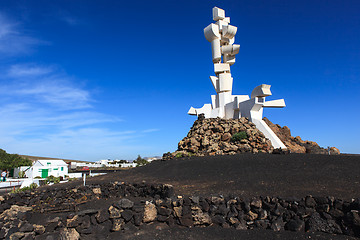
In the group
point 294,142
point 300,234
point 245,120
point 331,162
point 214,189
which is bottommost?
point 300,234

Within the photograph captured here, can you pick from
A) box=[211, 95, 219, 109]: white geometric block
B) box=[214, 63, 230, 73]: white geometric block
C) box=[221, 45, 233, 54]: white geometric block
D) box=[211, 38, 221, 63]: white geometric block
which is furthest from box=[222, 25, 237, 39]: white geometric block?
box=[211, 95, 219, 109]: white geometric block

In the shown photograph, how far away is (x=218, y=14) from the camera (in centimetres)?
2603

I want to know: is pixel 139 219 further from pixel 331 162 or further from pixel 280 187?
pixel 331 162

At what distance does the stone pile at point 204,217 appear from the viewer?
6.45 m

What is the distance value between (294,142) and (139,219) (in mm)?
19412

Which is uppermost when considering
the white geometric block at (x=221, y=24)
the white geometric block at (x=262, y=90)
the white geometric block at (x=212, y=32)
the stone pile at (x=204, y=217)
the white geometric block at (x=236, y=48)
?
the white geometric block at (x=221, y=24)

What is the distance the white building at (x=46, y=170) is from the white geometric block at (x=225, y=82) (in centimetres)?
2471

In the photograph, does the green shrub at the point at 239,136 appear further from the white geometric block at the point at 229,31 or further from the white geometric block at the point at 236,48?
the white geometric block at the point at 229,31

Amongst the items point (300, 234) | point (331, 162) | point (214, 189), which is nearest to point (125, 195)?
point (214, 189)

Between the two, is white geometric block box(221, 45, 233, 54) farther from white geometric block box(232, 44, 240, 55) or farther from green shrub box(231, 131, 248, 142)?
green shrub box(231, 131, 248, 142)

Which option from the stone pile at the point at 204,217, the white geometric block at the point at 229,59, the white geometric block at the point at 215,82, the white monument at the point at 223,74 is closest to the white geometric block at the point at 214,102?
the white monument at the point at 223,74

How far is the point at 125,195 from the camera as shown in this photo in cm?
1298

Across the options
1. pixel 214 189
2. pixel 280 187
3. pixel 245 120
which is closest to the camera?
pixel 280 187

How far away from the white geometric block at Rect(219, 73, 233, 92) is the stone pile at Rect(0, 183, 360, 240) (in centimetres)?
1849
